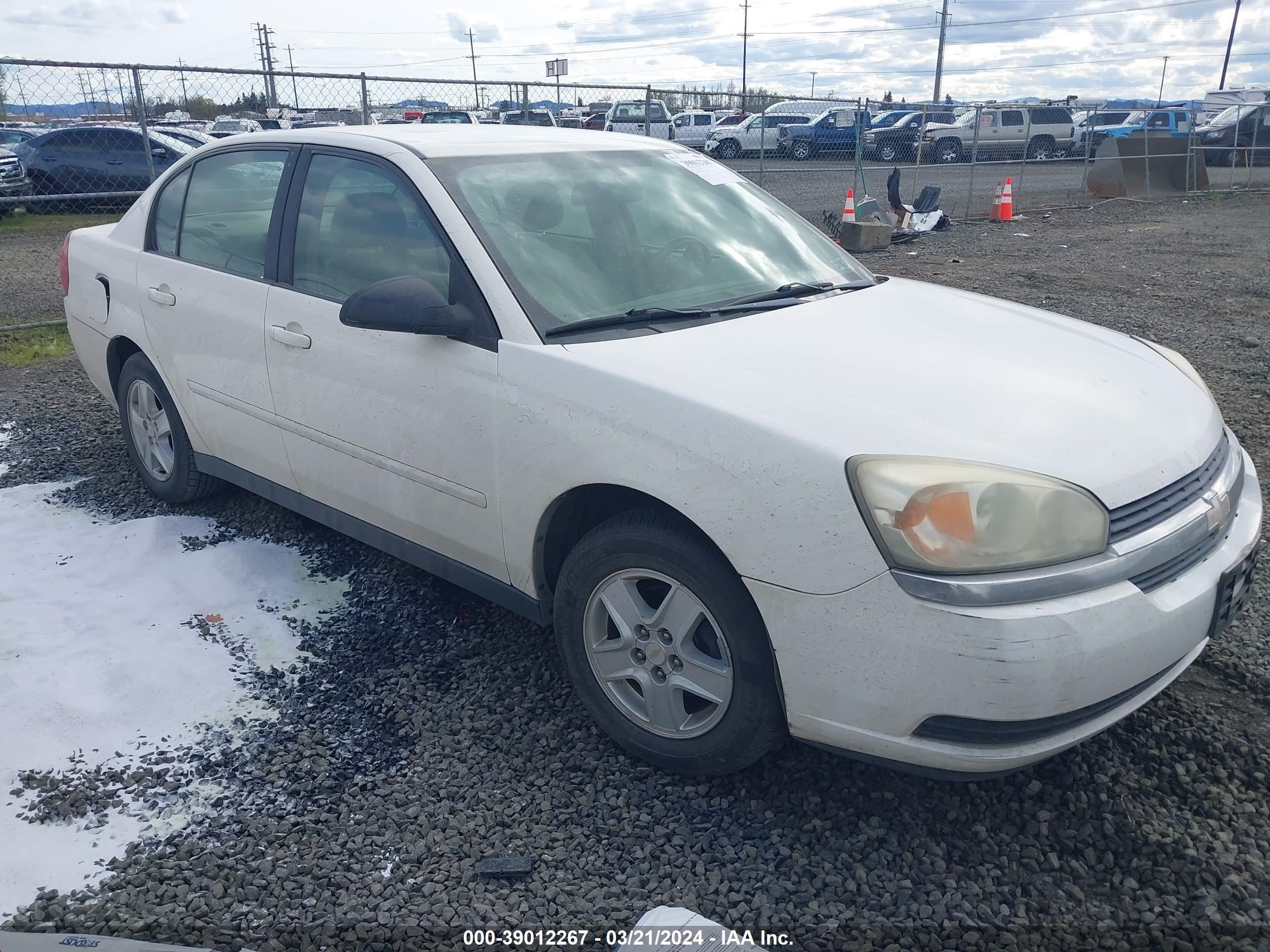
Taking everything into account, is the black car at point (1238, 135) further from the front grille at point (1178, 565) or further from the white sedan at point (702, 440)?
the front grille at point (1178, 565)

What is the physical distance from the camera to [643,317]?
2963 mm

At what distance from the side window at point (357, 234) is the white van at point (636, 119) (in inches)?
491

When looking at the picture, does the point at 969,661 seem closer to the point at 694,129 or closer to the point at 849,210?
the point at 849,210

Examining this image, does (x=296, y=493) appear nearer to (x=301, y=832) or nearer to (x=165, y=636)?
(x=165, y=636)

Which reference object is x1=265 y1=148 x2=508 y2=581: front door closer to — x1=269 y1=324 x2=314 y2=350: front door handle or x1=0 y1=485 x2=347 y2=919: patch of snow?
x1=269 y1=324 x2=314 y2=350: front door handle

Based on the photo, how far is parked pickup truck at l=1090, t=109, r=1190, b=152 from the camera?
25.1 metres

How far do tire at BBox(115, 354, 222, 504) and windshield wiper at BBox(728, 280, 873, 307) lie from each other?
2566mm

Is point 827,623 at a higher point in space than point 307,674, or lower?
higher

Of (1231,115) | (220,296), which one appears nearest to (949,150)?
(1231,115)

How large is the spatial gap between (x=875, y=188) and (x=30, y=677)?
1816 cm

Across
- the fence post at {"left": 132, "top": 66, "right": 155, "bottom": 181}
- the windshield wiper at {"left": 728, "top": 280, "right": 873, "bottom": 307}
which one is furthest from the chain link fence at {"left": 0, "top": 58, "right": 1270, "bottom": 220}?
the windshield wiper at {"left": 728, "top": 280, "right": 873, "bottom": 307}

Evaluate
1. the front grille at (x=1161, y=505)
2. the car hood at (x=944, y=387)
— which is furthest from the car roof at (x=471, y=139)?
the front grille at (x=1161, y=505)

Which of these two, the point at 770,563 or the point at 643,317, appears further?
the point at 643,317

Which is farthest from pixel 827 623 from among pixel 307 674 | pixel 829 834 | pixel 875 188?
pixel 875 188
